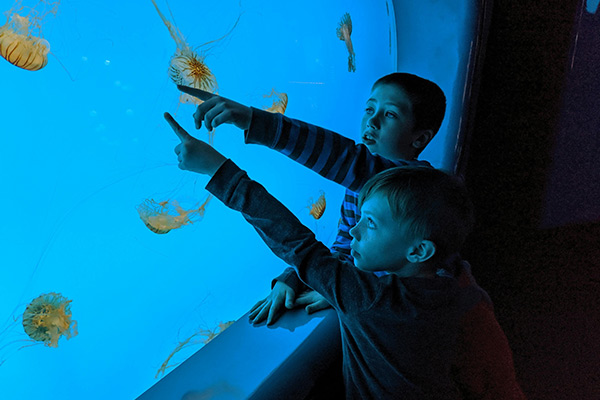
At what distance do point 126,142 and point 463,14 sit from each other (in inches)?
47.2

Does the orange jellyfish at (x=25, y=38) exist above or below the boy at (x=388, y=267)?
above

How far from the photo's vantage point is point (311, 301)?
94cm

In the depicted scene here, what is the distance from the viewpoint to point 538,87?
1.75 metres

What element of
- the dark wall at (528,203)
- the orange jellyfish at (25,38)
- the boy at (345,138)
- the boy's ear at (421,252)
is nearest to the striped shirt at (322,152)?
the boy at (345,138)

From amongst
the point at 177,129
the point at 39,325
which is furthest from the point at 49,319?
the point at 177,129

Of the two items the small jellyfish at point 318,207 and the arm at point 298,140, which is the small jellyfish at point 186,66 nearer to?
the arm at point 298,140

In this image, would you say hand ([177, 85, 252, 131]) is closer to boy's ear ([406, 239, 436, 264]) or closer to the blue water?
the blue water

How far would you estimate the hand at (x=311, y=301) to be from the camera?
0.91 metres

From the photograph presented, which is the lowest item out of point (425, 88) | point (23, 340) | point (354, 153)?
point (23, 340)

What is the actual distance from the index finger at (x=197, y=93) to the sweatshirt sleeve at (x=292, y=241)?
100 millimetres

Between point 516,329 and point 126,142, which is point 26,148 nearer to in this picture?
point 126,142

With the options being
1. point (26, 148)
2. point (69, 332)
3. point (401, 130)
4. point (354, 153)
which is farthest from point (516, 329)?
point (26, 148)

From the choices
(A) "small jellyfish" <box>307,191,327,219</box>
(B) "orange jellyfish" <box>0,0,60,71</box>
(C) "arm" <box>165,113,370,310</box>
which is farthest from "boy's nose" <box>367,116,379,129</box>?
(B) "orange jellyfish" <box>0,0,60,71</box>

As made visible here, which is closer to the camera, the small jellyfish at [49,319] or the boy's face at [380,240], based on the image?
the small jellyfish at [49,319]
